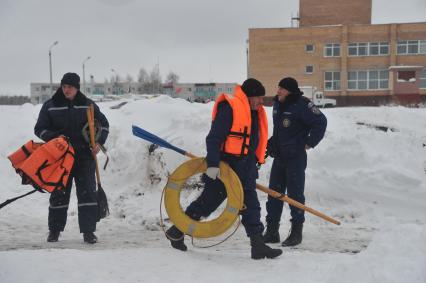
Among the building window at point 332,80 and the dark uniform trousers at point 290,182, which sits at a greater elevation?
the building window at point 332,80

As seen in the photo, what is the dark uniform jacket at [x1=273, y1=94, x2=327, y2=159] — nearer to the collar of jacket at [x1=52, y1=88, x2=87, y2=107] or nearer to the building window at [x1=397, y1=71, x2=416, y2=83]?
the collar of jacket at [x1=52, y1=88, x2=87, y2=107]

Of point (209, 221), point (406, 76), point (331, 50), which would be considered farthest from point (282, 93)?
point (331, 50)

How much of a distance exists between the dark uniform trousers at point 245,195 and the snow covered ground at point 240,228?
36 centimetres

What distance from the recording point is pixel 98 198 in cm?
596

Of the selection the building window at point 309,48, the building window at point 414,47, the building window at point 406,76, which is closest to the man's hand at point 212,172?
the building window at point 406,76

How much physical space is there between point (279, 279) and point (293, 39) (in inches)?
1951

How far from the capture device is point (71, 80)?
573 centimetres

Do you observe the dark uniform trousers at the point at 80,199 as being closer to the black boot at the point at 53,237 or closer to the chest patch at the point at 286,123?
the black boot at the point at 53,237

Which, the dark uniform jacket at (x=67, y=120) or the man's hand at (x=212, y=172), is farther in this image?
the dark uniform jacket at (x=67, y=120)

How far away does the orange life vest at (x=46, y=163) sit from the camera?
17.0 ft

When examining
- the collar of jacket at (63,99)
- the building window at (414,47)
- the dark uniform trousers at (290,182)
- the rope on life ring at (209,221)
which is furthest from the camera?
the building window at (414,47)

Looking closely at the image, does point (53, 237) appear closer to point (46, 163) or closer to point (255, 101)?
point (46, 163)

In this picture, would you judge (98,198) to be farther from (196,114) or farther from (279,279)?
(196,114)

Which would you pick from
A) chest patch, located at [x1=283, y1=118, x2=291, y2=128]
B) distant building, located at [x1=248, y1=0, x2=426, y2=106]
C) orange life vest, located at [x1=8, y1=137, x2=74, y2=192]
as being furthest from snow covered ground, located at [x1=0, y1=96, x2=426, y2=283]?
distant building, located at [x1=248, y1=0, x2=426, y2=106]
